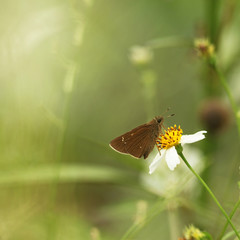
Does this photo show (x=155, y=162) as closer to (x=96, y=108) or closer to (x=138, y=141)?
(x=138, y=141)

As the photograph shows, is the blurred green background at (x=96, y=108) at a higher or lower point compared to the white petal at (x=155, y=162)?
higher

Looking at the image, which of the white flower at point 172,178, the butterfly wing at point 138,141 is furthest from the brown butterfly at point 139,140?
the white flower at point 172,178

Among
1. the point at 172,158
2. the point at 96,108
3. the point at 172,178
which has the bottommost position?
the point at 172,158

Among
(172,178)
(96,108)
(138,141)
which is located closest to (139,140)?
Result: (138,141)

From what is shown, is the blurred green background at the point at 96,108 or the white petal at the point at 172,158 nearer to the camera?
the white petal at the point at 172,158

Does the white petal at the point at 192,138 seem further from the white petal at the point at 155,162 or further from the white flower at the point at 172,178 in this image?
the white flower at the point at 172,178

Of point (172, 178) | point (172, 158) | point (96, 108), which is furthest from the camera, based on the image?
point (96, 108)

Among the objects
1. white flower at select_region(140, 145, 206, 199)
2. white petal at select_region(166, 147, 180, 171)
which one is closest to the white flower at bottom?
white petal at select_region(166, 147, 180, 171)

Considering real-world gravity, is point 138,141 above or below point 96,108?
below
